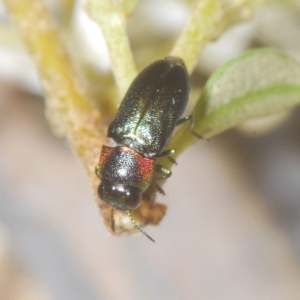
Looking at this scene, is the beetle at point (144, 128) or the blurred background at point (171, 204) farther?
the blurred background at point (171, 204)

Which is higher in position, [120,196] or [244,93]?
[244,93]

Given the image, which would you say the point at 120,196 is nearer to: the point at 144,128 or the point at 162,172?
the point at 162,172

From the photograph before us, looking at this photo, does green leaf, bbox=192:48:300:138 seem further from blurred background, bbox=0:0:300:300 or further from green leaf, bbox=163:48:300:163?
blurred background, bbox=0:0:300:300

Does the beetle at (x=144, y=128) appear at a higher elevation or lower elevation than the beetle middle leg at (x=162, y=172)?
higher

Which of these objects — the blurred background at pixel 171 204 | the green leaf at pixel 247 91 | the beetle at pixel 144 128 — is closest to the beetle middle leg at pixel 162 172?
the beetle at pixel 144 128

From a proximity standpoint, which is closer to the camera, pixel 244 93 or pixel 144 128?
pixel 244 93

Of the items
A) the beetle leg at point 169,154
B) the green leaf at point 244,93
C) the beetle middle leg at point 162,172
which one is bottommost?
the beetle middle leg at point 162,172

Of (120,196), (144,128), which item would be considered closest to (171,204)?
(144,128)

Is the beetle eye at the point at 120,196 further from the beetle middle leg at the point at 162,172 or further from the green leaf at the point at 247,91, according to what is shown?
the green leaf at the point at 247,91
